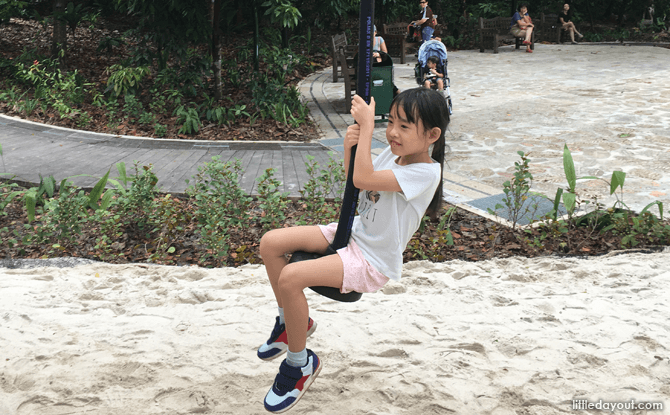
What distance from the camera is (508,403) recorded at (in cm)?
294

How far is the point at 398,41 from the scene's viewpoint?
17344 mm

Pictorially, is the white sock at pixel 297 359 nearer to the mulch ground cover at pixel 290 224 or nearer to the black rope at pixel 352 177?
the black rope at pixel 352 177

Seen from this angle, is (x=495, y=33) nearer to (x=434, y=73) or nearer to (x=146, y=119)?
(x=434, y=73)

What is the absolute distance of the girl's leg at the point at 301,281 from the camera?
2.44m

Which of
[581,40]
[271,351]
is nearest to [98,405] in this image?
[271,351]

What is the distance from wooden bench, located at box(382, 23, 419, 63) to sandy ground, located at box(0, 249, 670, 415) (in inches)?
519

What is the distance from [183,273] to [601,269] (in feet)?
11.0

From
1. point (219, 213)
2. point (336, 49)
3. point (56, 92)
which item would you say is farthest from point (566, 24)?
point (219, 213)

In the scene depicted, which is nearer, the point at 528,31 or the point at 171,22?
the point at 171,22

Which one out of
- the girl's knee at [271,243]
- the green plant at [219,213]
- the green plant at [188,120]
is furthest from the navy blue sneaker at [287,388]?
the green plant at [188,120]

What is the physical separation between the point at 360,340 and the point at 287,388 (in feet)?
3.57

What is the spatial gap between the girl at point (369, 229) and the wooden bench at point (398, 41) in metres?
15.0

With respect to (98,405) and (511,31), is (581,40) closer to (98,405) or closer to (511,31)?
(511,31)

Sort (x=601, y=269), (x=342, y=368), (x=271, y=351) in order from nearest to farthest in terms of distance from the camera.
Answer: (x=271, y=351) < (x=342, y=368) < (x=601, y=269)
